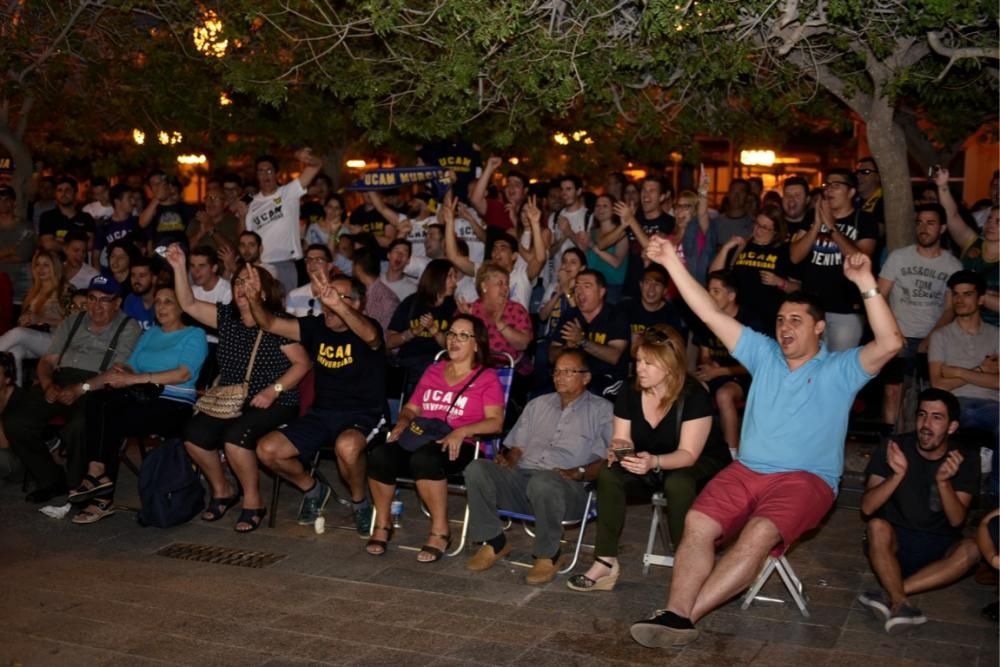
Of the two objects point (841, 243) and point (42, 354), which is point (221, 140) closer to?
point (42, 354)

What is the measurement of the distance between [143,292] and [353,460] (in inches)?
117

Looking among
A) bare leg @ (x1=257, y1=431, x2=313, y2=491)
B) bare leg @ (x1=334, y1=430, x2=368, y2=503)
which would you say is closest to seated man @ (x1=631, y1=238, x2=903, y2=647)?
bare leg @ (x1=334, y1=430, x2=368, y2=503)

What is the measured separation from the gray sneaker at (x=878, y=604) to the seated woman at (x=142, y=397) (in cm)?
479

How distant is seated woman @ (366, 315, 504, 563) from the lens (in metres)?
7.67

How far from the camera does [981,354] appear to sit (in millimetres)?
8109

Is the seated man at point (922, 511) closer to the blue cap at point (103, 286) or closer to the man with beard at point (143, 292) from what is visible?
the blue cap at point (103, 286)

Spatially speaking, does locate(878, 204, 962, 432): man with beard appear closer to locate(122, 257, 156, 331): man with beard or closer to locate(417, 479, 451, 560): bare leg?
locate(417, 479, 451, 560): bare leg

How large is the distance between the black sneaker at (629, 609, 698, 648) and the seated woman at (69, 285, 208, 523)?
4.11 metres

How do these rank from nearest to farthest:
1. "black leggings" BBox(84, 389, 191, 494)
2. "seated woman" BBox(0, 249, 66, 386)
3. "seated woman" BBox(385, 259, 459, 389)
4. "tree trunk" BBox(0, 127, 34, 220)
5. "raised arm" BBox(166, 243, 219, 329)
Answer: "black leggings" BBox(84, 389, 191, 494) < "raised arm" BBox(166, 243, 219, 329) < "seated woman" BBox(385, 259, 459, 389) < "seated woman" BBox(0, 249, 66, 386) < "tree trunk" BBox(0, 127, 34, 220)

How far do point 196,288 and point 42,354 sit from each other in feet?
4.40

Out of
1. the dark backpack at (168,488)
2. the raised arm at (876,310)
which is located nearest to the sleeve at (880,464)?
the raised arm at (876,310)

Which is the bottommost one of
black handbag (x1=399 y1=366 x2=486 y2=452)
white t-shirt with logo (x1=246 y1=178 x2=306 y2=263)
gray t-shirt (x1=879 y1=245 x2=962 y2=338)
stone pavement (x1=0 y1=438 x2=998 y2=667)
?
stone pavement (x1=0 y1=438 x2=998 y2=667)

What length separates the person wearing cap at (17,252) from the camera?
12.8m

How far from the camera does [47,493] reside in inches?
356
